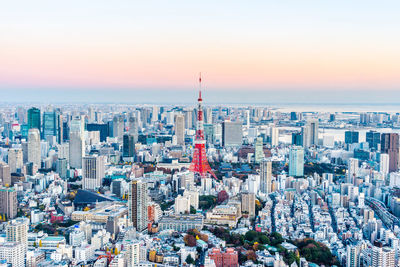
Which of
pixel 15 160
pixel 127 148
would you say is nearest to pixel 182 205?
pixel 15 160

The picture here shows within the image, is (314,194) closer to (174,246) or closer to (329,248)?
(329,248)

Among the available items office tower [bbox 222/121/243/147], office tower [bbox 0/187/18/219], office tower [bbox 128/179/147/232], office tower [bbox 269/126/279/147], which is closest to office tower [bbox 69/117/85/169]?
office tower [bbox 0/187/18/219]

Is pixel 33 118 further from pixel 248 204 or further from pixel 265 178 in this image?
pixel 248 204

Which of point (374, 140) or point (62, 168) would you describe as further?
point (374, 140)

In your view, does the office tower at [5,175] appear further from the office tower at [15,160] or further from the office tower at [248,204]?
the office tower at [248,204]

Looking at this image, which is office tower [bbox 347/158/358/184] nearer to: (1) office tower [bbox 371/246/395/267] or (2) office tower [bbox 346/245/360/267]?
(2) office tower [bbox 346/245/360/267]

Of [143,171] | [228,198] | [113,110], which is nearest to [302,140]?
[143,171]

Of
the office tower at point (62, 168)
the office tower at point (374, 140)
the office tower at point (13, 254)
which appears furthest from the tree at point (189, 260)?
the office tower at point (374, 140)
